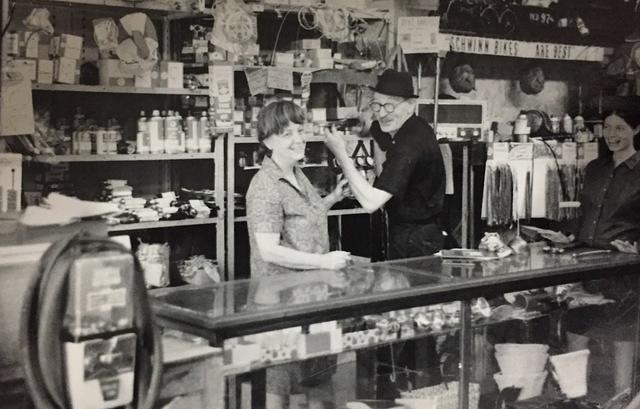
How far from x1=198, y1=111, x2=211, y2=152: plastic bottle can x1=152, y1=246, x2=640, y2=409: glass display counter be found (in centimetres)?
196

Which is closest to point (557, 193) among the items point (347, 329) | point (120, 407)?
point (347, 329)

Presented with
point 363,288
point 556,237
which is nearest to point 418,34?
point 556,237

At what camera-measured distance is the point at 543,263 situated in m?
3.75

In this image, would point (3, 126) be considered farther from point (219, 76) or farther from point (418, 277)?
point (418, 277)

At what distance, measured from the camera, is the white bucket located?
160 inches

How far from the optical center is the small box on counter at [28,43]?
437cm

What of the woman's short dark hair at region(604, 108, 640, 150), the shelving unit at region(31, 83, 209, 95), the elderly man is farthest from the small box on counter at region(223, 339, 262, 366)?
the woman's short dark hair at region(604, 108, 640, 150)

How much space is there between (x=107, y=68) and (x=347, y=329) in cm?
238

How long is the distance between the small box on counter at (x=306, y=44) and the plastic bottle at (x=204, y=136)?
826 millimetres

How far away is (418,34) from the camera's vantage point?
605cm

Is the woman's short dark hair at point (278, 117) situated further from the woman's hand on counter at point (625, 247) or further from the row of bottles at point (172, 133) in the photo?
the woman's hand on counter at point (625, 247)

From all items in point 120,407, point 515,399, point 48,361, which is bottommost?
point 515,399

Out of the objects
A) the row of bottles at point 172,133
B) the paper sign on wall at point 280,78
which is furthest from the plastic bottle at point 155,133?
the paper sign on wall at point 280,78

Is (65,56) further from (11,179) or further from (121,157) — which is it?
(11,179)
